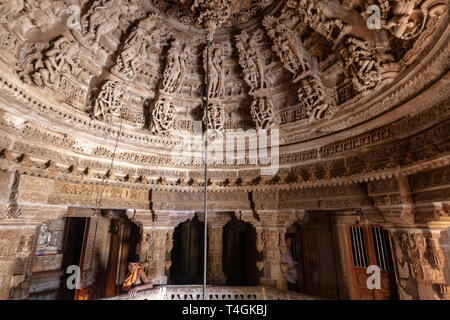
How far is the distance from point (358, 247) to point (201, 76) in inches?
275

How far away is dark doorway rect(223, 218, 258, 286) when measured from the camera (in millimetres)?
8812

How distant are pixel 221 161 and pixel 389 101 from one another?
149 inches

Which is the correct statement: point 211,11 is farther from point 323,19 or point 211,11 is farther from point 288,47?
point 323,19

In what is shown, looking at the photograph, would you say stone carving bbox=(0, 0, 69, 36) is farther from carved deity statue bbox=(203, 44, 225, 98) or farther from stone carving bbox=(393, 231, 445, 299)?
stone carving bbox=(393, 231, 445, 299)

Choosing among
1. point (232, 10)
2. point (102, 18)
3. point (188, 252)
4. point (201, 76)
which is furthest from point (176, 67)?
point (188, 252)

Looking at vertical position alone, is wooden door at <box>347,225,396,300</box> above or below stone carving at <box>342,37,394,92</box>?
below

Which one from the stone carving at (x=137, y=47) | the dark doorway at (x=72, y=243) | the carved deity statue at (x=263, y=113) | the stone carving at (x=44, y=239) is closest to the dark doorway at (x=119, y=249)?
the dark doorway at (x=72, y=243)

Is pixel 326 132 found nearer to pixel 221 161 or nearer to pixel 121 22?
pixel 221 161

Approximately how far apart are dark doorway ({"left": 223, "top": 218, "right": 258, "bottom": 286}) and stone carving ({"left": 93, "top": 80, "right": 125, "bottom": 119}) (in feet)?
18.9

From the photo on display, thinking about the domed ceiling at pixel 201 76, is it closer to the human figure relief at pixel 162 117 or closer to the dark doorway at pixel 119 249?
the human figure relief at pixel 162 117

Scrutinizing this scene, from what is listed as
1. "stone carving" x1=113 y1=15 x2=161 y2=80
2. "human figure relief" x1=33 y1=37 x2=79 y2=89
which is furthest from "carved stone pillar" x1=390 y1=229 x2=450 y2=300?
"human figure relief" x1=33 y1=37 x2=79 y2=89

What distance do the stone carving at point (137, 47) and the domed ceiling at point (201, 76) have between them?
0.09ft
